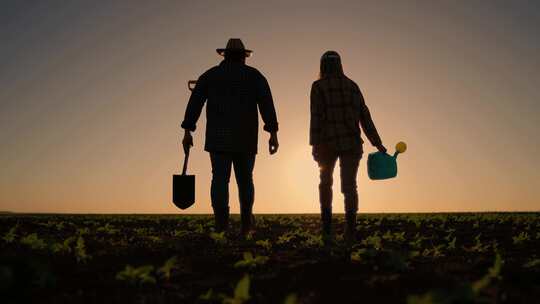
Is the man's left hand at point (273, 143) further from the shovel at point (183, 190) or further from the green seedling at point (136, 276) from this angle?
the green seedling at point (136, 276)

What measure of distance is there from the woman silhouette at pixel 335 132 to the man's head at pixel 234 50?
1.21 meters

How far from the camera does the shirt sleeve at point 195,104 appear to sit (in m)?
7.05

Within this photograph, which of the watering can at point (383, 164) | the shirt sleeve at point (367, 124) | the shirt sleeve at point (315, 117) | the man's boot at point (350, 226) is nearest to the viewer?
the man's boot at point (350, 226)

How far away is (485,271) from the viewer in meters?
4.15

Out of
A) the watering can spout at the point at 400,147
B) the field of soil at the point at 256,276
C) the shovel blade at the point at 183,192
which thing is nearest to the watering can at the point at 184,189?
the shovel blade at the point at 183,192

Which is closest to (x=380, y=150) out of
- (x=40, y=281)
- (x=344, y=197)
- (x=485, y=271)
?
(x=344, y=197)

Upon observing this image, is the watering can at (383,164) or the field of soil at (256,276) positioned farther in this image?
the watering can at (383,164)

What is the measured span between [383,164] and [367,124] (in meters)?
0.63

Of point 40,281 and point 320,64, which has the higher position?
point 320,64

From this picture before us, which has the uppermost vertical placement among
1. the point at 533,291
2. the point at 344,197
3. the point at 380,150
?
the point at 380,150

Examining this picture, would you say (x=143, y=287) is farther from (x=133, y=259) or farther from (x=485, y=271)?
(x=485, y=271)

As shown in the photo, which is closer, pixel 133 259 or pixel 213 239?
pixel 133 259

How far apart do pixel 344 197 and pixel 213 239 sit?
172 centimetres

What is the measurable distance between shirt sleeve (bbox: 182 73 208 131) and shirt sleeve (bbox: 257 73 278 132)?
734mm
